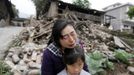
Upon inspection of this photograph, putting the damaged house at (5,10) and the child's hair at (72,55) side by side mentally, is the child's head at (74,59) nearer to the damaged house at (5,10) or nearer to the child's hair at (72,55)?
the child's hair at (72,55)

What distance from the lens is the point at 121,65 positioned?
6.25 m

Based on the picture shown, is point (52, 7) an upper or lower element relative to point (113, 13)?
upper

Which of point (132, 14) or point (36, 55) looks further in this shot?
point (132, 14)

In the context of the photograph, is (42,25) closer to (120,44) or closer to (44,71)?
(120,44)

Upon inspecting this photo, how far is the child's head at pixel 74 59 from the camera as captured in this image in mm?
2199

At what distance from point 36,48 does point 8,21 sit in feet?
63.0

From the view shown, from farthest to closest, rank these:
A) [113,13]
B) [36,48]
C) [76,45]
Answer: [113,13] < [36,48] < [76,45]

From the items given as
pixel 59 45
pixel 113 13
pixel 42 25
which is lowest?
pixel 113 13

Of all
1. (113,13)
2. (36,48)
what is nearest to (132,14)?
(113,13)

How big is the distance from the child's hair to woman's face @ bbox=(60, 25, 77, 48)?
39 millimetres

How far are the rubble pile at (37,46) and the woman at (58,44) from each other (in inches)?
107

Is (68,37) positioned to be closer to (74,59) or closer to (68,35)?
(68,35)

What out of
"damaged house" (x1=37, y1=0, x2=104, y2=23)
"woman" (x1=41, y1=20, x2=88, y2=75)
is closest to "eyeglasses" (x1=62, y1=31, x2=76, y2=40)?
"woman" (x1=41, y1=20, x2=88, y2=75)

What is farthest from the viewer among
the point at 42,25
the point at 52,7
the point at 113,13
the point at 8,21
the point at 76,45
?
the point at 113,13
